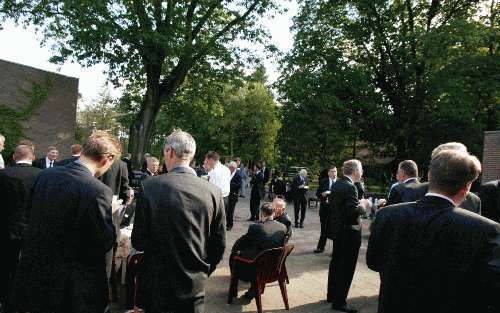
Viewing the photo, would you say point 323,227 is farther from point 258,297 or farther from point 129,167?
point 129,167

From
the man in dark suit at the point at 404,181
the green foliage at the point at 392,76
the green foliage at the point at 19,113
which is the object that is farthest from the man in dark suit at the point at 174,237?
the green foliage at the point at 392,76

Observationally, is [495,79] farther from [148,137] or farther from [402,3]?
[148,137]

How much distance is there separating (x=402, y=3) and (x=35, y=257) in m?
23.6

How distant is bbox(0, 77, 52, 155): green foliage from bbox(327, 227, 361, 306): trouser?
13.7 metres

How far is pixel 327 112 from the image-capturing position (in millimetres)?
22234

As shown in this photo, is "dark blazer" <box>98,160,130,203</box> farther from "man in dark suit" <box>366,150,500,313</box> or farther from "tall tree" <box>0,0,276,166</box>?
"tall tree" <box>0,0,276,166</box>

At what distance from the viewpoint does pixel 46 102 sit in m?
16.4

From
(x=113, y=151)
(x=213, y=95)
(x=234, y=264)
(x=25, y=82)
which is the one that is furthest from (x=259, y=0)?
(x=113, y=151)

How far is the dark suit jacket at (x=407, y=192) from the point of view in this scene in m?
5.00

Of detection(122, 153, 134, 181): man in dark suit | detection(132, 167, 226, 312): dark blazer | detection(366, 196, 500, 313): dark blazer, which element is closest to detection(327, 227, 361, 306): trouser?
detection(132, 167, 226, 312): dark blazer

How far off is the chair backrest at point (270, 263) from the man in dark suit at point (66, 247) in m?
2.79

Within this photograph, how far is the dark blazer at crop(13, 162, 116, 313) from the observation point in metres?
2.79

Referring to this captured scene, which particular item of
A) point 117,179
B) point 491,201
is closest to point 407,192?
point 491,201

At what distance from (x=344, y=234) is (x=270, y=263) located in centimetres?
120
